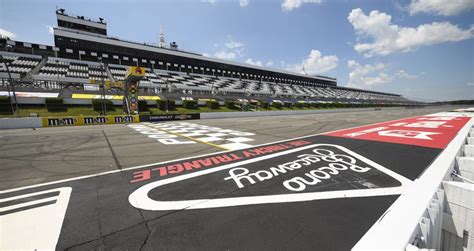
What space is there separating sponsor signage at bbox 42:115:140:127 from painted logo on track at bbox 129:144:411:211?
21407 mm

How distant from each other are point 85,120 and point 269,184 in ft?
77.1

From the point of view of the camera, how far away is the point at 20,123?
57.8 ft

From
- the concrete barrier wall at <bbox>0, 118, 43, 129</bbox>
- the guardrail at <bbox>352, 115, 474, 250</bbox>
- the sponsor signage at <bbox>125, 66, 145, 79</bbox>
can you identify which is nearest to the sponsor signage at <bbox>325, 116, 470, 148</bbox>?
the guardrail at <bbox>352, 115, 474, 250</bbox>

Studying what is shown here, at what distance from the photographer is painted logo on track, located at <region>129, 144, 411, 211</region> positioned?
145 inches

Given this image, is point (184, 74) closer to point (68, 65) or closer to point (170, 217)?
point (68, 65)

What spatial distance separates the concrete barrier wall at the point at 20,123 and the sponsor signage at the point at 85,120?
20.6 inches

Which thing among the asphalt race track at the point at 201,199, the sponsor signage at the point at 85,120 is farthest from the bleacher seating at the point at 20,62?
the asphalt race track at the point at 201,199

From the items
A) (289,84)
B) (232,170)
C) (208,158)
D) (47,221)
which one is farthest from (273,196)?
(289,84)

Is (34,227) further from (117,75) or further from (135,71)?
(117,75)

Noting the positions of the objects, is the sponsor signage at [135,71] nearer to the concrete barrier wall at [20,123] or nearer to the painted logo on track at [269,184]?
the concrete barrier wall at [20,123]

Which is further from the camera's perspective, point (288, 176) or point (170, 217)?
point (288, 176)

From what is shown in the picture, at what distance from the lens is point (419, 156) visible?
6.52m

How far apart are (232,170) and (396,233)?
387 centimetres

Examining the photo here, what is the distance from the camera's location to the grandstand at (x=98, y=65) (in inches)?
1319
